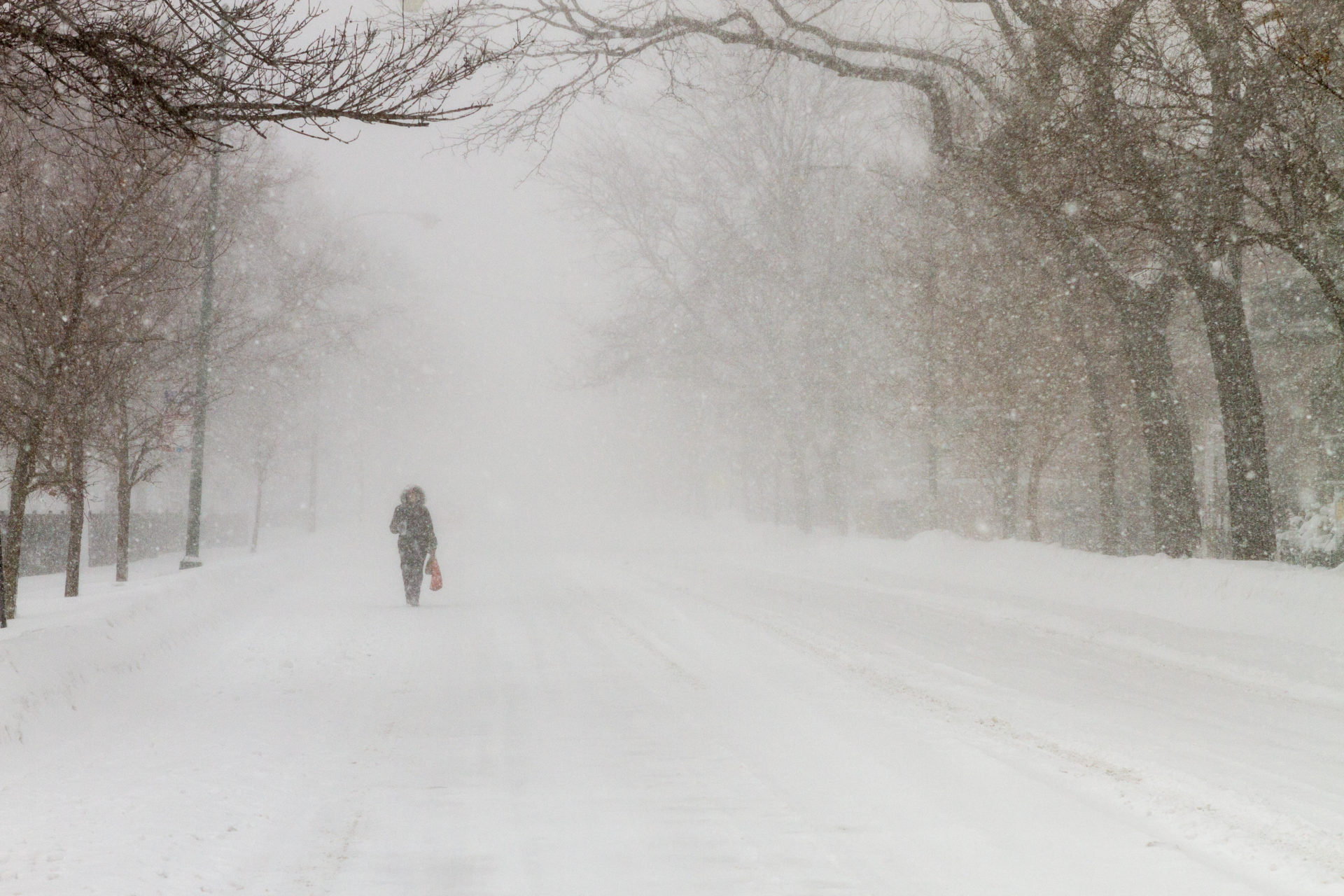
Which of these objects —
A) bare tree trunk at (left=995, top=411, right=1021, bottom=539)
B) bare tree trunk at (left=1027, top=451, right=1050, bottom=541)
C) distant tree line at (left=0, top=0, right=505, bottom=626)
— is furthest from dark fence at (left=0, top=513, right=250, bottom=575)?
bare tree trunk at (left=1027, top=451, right=1050, bottom=541)

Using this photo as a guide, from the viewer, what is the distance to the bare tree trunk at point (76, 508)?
40.2 ft

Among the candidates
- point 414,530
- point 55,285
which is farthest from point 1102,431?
point 55,285

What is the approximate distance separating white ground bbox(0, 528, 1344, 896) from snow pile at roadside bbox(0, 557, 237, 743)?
0.14 feet

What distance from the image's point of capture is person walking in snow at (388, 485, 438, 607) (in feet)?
48.2

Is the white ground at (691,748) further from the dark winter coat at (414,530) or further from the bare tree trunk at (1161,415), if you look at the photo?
the bare tree trunk at (1161,415)

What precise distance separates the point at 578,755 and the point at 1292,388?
18670 millimetres

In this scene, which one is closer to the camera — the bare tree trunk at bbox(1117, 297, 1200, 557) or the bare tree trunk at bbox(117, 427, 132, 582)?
the bare tree trunk at bbox(1117, 297, 1200, 557)

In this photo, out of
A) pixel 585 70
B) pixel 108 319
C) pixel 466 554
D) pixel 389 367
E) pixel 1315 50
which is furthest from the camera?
pixel 389 367

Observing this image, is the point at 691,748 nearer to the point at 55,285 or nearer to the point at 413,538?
the point at 55,285

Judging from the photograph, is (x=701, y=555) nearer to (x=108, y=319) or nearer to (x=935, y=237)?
(x=935, y=237)

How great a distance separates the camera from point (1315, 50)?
878 centimetres

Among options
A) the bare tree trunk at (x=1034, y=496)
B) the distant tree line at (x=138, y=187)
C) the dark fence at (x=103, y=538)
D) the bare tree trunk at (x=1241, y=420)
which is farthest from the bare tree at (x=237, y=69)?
the bare tree trunk at (x=1034, y=496)

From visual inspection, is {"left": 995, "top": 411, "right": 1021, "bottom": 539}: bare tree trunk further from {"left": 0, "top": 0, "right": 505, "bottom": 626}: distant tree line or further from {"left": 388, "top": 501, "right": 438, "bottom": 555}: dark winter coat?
{"left": 0, "top": 0, "right": 505, "bottom": 626}: distant tree line

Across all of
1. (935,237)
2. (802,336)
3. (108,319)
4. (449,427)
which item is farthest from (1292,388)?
(449,427)
